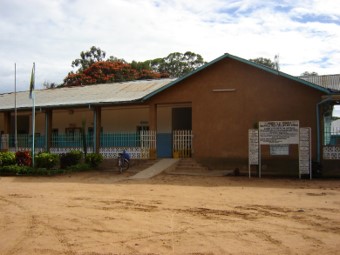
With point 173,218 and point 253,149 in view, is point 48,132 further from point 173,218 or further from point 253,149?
point 173,218

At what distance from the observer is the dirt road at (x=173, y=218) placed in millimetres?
6203

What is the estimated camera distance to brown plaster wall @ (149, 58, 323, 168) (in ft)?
56.0

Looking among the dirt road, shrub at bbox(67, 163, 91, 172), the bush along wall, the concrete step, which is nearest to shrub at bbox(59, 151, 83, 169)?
the bush along wall

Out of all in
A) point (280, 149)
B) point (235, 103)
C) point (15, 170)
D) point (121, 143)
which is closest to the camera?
point (280, 149)

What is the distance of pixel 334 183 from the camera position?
13664mm

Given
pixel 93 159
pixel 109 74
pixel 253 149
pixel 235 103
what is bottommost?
pixel 93 159

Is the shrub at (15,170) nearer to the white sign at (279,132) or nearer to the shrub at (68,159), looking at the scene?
the shrub at (68,159)

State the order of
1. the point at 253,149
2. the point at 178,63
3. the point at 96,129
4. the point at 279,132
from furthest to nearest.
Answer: the point at 178,63, the point at 96,129, the point at 253,149, the point at 279,132

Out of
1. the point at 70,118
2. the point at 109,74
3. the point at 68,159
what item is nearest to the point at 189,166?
the point at 68,159

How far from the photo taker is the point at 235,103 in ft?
59.2

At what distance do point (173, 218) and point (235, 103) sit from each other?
34.7ft

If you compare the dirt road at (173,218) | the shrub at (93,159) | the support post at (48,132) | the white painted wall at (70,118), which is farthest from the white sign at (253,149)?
the support post at (48,132)

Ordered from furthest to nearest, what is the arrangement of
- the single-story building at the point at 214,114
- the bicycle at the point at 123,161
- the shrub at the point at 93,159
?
the shrub at the point at 93,159 < the bicycle at the point at 123,161 < the single-story building at the point at 214,114

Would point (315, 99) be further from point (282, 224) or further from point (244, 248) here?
point (244, 248)
